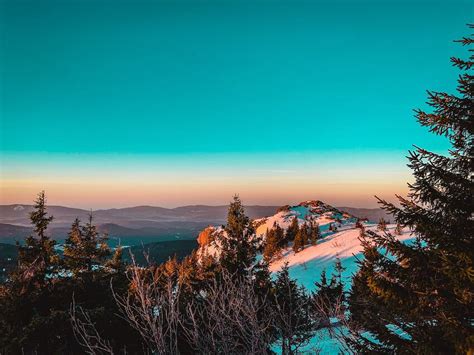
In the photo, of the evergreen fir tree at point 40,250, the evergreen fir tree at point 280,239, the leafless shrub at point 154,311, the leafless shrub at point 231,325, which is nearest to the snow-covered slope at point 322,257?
Result: the evergreen fir tree at point 280,239

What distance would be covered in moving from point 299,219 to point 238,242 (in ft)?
233

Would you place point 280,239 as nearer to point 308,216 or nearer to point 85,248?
point 308,216

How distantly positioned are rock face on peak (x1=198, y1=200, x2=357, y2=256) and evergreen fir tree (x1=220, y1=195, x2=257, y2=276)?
55.7 m

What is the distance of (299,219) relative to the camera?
284ft

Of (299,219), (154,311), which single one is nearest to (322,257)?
(299,219)

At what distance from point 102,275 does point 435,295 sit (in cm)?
1534

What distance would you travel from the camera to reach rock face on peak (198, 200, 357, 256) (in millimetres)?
77431

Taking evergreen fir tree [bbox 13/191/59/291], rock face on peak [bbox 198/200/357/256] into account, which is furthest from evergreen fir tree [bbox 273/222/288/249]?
evergreen fir tree [bbox 13/191/59/291]

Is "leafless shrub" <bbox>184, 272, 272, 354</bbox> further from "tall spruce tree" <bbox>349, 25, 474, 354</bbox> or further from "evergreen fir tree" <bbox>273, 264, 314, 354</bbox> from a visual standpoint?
"tall spruce tree" <bbox>349, 25, 474, 354</bbox>

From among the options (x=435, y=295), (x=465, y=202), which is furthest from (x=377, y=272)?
(x=465, y=202)

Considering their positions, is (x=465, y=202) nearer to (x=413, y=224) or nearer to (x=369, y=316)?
(x=413, y=224)

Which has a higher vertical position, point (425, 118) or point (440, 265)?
point (425, 118)

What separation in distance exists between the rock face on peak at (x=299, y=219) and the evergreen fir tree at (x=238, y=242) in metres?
55.7

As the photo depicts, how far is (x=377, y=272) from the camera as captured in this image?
476 centimetres
